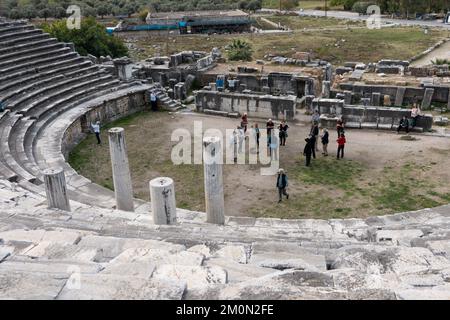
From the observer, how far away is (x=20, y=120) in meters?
17.3

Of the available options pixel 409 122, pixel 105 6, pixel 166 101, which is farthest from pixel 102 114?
pixel 105 6

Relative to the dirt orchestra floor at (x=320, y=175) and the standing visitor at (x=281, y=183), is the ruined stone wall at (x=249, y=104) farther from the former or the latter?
the standing visitor at (x=281, y=183)

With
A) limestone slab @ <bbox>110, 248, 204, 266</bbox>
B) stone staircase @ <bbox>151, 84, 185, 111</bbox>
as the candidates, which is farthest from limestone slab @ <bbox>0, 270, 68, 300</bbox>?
stone staircase @ <bbox>151, 84, 185, 111</bbox>

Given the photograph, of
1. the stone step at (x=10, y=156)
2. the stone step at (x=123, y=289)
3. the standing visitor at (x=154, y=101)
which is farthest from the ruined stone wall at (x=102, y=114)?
the stone step at (x=123, y=289)

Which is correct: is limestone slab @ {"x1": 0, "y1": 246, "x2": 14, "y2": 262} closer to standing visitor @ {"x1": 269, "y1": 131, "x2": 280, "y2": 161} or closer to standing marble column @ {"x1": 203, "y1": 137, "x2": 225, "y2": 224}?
standing marble column @ {"x1": 203, "y1": 137, "x2": 225, "y2": 224}

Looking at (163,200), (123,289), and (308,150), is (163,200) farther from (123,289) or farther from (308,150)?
(308,150)

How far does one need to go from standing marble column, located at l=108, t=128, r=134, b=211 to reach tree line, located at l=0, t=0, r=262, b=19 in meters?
55.9

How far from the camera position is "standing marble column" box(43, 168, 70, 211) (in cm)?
1018

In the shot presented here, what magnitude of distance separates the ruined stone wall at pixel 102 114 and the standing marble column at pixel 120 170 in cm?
572

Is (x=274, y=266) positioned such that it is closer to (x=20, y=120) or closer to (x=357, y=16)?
(x=20, y=120)

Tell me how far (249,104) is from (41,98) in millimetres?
9160

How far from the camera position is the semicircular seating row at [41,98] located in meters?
13.5

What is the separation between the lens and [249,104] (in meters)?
21.9
